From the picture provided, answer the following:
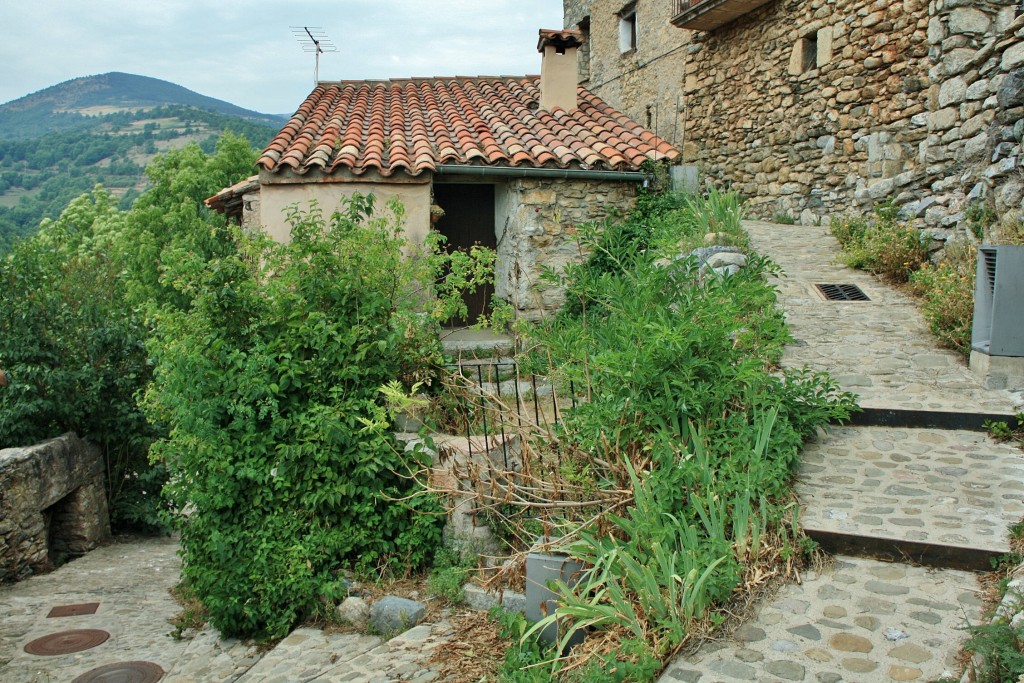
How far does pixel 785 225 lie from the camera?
11539 mm

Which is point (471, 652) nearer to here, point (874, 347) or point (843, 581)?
point (843, 581)

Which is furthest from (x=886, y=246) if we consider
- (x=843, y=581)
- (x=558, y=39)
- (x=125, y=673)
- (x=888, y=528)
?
(x=125, y=673)

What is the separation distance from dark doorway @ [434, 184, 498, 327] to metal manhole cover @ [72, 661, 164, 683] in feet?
20.5

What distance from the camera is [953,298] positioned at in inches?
263

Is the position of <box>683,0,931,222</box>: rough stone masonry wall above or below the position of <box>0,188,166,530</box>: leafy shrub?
above

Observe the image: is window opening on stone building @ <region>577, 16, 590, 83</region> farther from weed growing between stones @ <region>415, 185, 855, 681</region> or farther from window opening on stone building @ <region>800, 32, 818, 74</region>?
weed growing between stones @ <region>415, 185, 855, 681</region>

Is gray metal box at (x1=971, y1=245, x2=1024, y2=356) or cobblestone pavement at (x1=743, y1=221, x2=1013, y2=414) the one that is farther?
cobblestone pavement at (x1=743, y1=221, x2=1013, y2=414)

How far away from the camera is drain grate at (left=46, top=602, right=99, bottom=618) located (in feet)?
23.4

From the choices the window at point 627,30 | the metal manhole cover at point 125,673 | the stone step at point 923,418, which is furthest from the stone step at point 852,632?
the window at point 627,30

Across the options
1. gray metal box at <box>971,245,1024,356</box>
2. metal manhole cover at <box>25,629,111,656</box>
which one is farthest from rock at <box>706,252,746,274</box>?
metal manhole cover at <box>25,629,111,656</box>

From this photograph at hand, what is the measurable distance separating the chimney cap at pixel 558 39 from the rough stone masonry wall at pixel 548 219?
2609mm

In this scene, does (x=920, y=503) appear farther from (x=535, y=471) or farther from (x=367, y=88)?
(x=367, y=88)

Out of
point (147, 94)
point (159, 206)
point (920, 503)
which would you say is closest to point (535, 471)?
point (920, 503)

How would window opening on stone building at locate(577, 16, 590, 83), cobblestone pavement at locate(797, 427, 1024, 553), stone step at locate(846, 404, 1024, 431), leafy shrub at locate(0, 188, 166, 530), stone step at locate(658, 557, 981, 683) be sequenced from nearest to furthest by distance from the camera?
stone step at locate(658, 557, 981, 683)
cobblestone pavement at locate(797, 427, 1024, 553)
stone step at locate(846, 404, 1024, 431)
leafy shrub at locate(0, 188, 166, 530)
window opening on stone building at locate(577, 16, 590, 83)
